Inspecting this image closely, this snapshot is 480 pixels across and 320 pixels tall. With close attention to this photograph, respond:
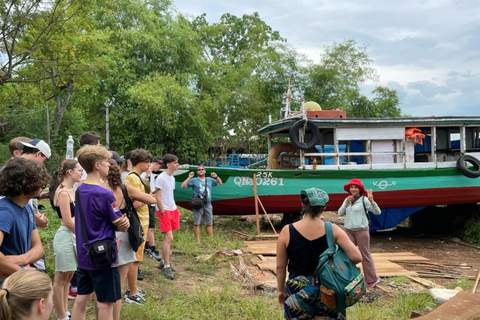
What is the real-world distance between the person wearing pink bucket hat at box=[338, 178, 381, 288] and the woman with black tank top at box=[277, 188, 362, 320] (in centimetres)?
311

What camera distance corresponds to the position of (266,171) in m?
11.1

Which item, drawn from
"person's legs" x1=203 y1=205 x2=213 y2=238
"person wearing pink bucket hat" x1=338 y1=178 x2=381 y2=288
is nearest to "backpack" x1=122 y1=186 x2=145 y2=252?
"person wearing pink bucket hat" x1=338 y1=178 x2=381 y2=288

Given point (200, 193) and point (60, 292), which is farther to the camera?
point (200, 193)

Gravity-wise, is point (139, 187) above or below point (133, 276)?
above

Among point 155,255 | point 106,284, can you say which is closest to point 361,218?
point 155,255

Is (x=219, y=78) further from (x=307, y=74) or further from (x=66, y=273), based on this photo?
(x=66, y=273)

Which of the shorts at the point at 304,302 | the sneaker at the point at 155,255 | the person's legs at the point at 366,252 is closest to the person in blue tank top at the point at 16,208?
the shorts at the point at 304,302

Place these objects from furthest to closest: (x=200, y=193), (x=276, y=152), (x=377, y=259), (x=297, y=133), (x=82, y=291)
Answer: (x=276, y=152)
(x=297, y=133)
(x=200, y=193)
(x=377, y=259)
(x=82, y=291)

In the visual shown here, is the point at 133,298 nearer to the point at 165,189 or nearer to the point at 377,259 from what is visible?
the point at 165,189

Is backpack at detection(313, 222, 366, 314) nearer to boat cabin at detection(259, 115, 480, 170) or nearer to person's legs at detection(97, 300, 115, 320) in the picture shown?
person's legs at detection(97, 300, 115, 320)

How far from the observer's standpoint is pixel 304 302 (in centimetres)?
307

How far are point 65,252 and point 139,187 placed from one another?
97cm

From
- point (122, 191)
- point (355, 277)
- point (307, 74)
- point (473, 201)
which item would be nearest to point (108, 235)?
point (122, 191)

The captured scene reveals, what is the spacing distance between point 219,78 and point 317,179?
676 inches
